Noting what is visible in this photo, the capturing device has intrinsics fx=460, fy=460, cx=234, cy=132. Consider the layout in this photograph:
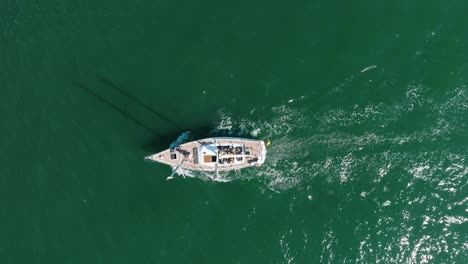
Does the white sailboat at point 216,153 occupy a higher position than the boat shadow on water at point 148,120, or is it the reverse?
the boat shadow on water at point 148,120

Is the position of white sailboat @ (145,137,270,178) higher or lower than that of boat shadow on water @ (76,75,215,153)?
lower

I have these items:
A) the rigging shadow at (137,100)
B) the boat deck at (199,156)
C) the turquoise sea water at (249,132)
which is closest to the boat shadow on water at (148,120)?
the rigging shadow at (137,100)

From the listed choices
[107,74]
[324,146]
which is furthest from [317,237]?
[107,74]

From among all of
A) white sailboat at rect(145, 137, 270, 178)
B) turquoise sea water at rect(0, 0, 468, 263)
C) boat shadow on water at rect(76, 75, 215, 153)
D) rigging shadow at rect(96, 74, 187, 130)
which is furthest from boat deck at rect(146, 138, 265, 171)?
rigging shadow at rect(96, 74, 187, 130)

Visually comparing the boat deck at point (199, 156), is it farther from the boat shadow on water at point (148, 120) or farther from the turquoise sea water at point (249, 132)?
the turquoise sea water at point (249, 132)

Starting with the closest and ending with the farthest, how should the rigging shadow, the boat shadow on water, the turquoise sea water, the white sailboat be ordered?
the white sailboat
the turquoise sea water
the boat shadow on water
the rigging shadow

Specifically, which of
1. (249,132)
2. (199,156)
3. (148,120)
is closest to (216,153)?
(199,156)

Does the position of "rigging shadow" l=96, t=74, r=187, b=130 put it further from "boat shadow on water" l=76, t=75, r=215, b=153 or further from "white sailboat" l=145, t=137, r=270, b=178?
"white sailboat" l=145, t=137, r=270, b=178

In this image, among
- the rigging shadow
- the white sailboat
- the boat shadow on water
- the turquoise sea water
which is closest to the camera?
the white sailboat
